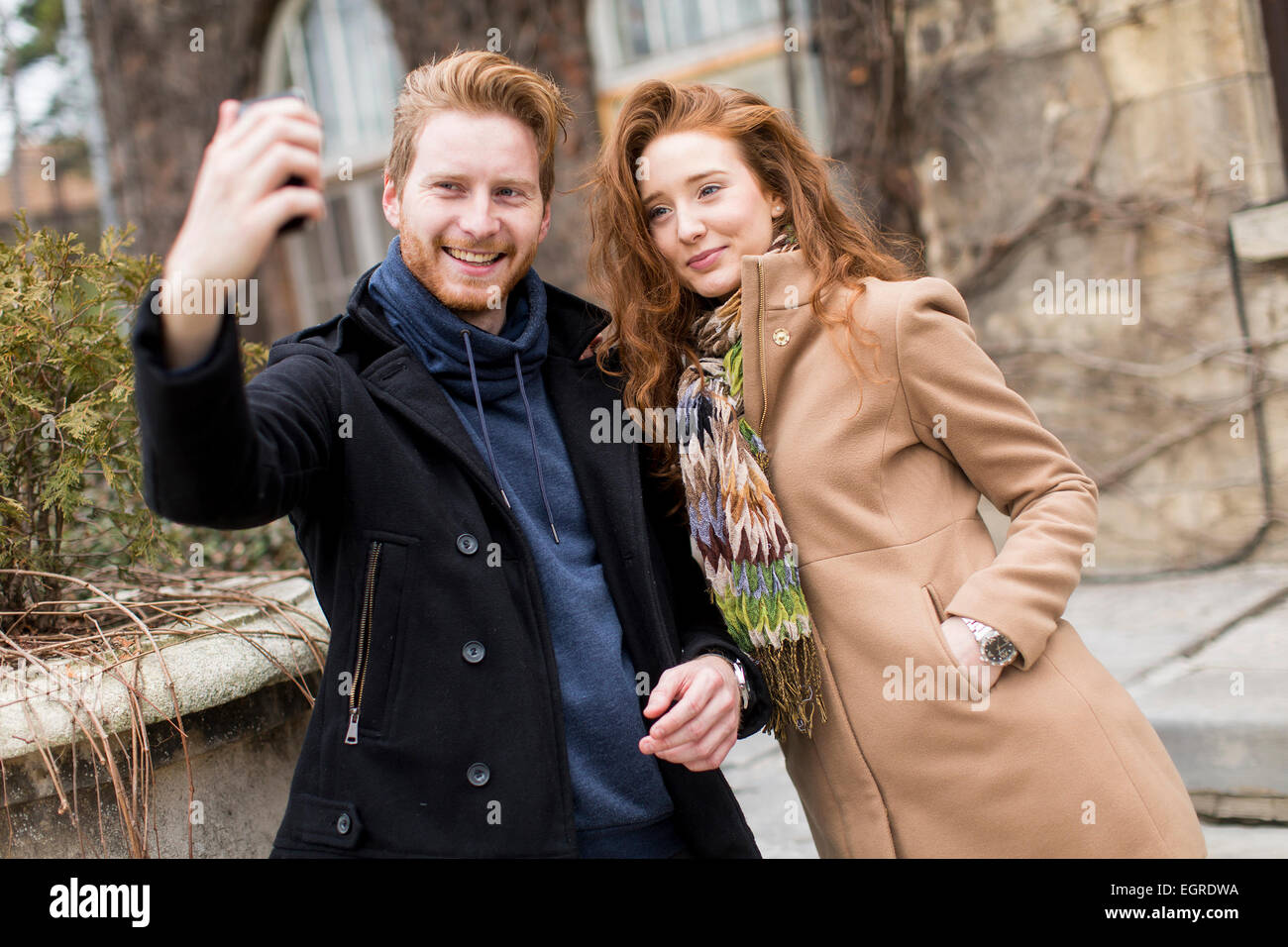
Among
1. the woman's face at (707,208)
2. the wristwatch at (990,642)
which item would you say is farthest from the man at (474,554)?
the wristwatch at (990,642)

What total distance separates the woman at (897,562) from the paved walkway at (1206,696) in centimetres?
67

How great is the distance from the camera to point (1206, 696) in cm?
333

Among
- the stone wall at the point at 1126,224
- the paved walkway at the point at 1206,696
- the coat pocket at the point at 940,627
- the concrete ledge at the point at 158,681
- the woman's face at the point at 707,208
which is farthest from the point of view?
the stone wall at the point at 1126,224

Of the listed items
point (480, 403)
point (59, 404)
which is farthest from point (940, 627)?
point (59, 404)

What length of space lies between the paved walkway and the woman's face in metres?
1.27

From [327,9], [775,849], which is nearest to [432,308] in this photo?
[775,849]

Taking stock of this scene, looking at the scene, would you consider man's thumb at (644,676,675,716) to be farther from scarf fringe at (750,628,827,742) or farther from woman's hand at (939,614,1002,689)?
woman's hand at (939,614,1002,689)

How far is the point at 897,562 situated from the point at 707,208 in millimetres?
773

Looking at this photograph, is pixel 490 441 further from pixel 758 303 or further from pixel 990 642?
pixel 990 642

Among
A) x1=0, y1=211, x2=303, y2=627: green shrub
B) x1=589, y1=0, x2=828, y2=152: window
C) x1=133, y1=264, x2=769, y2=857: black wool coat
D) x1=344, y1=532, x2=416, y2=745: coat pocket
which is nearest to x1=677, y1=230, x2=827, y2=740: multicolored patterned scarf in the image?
x1=133, y1=264, x2=769, y2=857: black wool coat

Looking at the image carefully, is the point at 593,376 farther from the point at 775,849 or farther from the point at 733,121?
the point at 775,849

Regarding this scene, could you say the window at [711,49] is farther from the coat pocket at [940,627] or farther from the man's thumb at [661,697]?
the man's thumb at [661,697]

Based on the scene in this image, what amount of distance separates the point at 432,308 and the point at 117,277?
105 centimetres

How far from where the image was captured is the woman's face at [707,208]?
2084 mm
